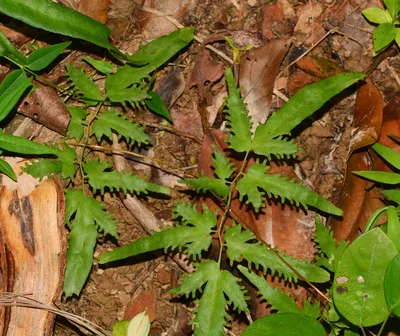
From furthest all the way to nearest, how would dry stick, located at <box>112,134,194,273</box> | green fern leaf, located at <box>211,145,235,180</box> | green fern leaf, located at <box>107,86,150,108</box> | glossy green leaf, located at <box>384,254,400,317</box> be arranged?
dry stick, located at <box>112,134,194,273</box> → green fern leaf, located at <box>107,86,150,108</box> → green fern leaf, located at <box>211,145,235,180</box> → glossy green leaf, located at <box>384,254,400,317</box>

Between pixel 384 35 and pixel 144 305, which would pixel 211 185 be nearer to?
pixel 144 305

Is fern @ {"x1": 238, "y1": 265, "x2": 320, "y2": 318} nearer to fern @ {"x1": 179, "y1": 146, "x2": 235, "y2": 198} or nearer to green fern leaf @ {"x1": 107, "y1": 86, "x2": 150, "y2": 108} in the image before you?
fern @ {"x1": 179, "y1": 146, "x2": 235, "y2": 198}

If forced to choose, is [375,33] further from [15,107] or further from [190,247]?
[15,107]

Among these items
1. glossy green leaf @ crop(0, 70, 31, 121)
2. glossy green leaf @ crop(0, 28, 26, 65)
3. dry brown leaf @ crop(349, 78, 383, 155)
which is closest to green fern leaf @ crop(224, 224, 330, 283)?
dry brown leaf @ crop(349, 78, 383, 155)

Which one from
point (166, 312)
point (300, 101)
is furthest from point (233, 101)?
point (166, 312)

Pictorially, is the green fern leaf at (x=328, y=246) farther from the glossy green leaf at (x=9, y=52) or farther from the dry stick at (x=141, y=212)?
the glossy green leaf at (x=9, y=52)

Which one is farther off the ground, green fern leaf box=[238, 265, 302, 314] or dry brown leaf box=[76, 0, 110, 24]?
dry brown leaf box=[76, 0, 110, 24]
